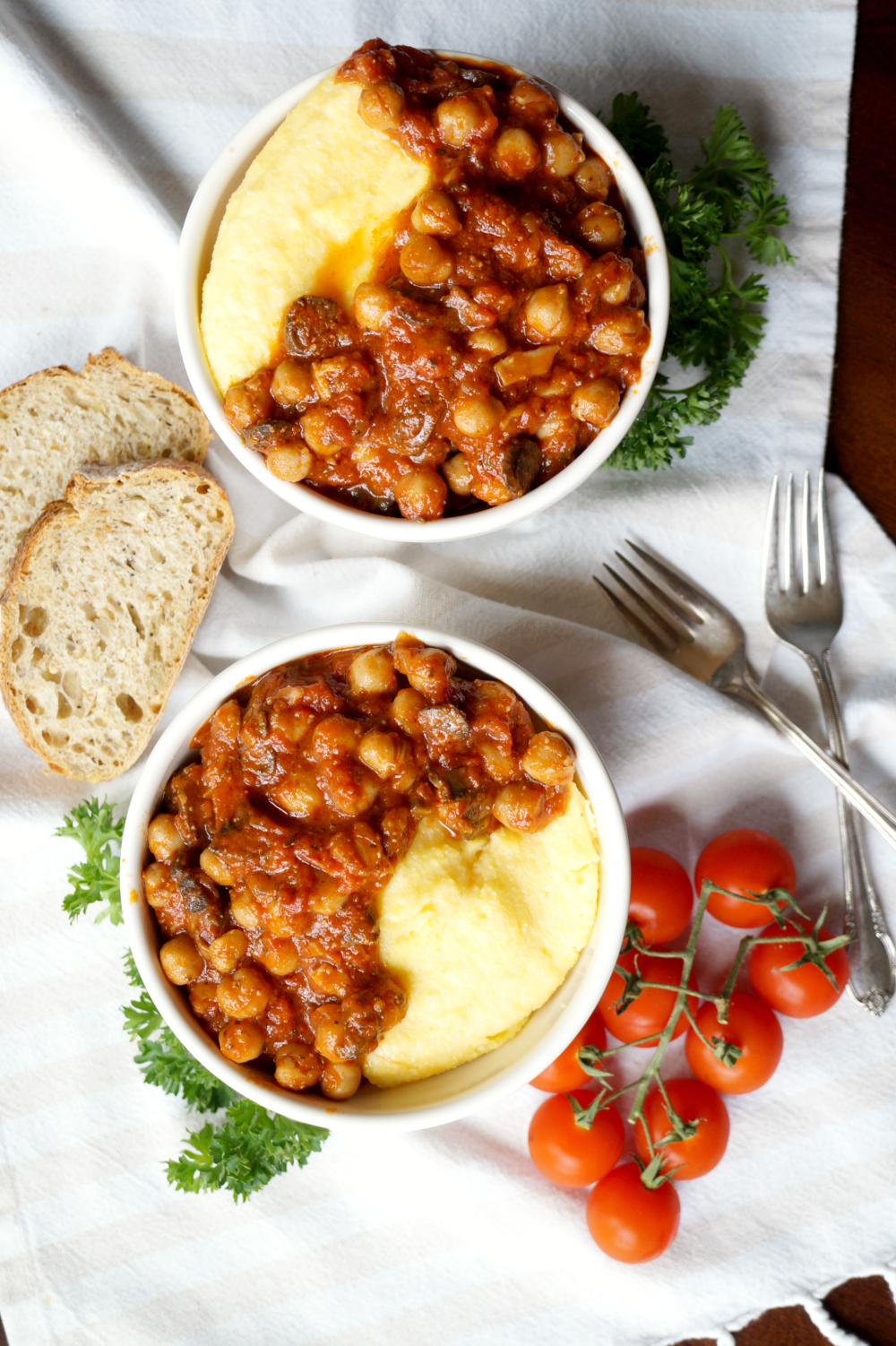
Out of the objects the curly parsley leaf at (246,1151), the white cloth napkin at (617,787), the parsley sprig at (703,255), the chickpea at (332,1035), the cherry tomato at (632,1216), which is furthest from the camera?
the white cloth napkin at (617,787)

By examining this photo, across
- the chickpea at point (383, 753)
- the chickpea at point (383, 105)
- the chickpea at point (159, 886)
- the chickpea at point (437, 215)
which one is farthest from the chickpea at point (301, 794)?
the chickpea at point (383, 105)

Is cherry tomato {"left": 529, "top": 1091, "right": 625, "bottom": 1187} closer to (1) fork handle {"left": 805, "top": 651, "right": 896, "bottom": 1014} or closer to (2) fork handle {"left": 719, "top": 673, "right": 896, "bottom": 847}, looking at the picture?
(1) fork handle {"left": 805, "top": 651, "right": 896, "bottom": 1014}

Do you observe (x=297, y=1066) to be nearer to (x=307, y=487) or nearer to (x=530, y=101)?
(x=307, y=487)

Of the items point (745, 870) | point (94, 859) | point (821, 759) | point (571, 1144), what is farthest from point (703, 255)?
point (571, 1144)

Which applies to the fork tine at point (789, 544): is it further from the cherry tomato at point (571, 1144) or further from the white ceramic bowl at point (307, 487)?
the cherry tomato at point (571, 1144)

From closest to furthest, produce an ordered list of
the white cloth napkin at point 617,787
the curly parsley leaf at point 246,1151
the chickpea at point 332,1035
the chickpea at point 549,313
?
the chickpea at point 549,313
the chickpea at point 332,1035
the curly parsley leaf at point 246,1151
the white cloth napkin at point 617,787

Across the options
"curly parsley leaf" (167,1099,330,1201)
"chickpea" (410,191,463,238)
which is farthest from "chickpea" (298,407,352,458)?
"curly parsley leaf" (167,1099,330,1201)

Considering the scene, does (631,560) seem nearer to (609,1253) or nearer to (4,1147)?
(609,1253)
